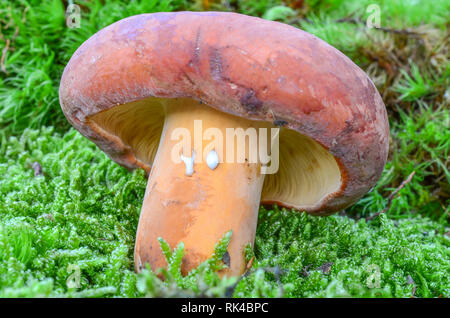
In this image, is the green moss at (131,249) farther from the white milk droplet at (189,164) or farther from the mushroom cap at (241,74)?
the mushroom cap at (241,74)

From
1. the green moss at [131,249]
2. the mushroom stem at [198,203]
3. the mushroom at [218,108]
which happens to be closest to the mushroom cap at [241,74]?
the mushroom at [218,108]

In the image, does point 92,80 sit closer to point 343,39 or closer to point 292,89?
point 292,89

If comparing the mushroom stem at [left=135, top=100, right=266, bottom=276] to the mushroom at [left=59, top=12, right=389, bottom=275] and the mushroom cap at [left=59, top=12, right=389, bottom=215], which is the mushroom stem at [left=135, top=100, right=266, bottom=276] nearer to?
the mushroom at [left=59, top=12, right=389, bottom=275]

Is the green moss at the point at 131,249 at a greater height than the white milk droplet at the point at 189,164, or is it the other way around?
the white milk droplet at the point at 189,164

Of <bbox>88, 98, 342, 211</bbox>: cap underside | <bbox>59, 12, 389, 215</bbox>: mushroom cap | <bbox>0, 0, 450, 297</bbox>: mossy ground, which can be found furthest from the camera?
<bbox>88, 98, 342, 211</bbox>: cap underside

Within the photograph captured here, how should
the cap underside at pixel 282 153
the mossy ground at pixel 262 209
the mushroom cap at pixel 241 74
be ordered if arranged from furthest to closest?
the cap underside at pixel 282 153, the mossy ground at pixel 262 209, the mushroom cap at pixel 241 74

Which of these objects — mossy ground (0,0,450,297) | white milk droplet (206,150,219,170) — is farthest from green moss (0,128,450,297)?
white milk droplet (206,150,219,170)
